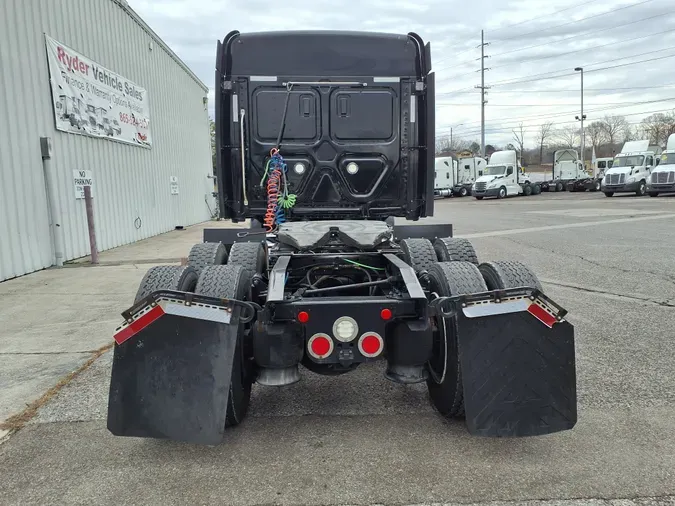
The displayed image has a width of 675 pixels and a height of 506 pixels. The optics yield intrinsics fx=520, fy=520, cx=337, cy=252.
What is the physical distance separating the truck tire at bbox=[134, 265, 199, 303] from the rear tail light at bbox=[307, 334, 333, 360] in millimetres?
987

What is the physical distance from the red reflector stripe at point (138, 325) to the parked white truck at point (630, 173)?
33.4 m

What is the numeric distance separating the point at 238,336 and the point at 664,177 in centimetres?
3167

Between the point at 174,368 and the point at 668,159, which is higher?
the point at 668,159

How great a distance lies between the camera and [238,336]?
9.88 feet

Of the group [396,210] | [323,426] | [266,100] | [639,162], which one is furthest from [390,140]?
[639,162]

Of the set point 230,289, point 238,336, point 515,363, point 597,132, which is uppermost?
point 597,132

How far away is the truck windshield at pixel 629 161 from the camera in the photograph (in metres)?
32.0

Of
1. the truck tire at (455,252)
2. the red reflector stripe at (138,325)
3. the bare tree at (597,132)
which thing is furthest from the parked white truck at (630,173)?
the bare tree at (597,132)

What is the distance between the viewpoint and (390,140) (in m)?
5.43

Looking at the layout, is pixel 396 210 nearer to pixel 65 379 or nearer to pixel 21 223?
pixel 65 379

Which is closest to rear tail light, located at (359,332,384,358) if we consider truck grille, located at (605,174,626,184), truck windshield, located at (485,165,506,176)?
truck grille, located at (605,174,626,184)

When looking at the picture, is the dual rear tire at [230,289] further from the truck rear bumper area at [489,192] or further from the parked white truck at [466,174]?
the parked white truck at [466,174]

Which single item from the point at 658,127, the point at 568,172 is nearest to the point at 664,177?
the point at 568,172

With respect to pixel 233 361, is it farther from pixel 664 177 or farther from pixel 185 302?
pixel 664 177
